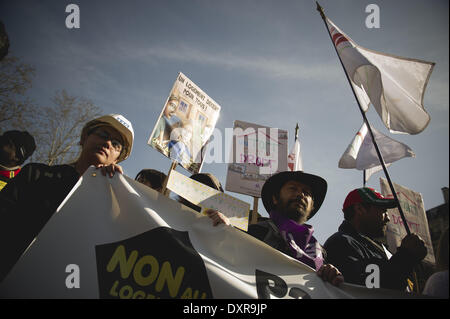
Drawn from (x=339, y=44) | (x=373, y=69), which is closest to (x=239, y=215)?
(x=373, y=69)

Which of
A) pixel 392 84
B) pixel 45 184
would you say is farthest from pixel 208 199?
pixel 392 84

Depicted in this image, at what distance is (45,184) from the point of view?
5.77 feet

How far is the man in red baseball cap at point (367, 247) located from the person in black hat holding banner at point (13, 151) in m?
3.79

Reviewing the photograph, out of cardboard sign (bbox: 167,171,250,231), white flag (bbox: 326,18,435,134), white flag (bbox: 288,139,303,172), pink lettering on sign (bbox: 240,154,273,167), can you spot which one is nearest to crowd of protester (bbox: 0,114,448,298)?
cardboard sign (bbox: 167,171,250,231)

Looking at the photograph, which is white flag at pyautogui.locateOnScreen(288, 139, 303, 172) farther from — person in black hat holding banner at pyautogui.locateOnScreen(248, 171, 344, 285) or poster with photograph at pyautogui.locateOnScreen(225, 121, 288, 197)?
person in black hat holding banner at pyautogui.locateOnScreen(248, 171, 344, 285)

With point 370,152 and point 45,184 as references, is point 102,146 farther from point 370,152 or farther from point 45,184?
point 370,152

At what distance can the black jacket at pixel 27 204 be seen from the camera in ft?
4.90

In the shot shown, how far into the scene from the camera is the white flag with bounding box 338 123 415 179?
432cm

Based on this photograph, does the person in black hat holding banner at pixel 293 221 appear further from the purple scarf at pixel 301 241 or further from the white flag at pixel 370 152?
the white flag at pixel 370 152

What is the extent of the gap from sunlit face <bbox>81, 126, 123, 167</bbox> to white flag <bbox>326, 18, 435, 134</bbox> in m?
2.81

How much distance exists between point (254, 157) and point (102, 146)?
277cm

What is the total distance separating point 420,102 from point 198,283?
3027 millimetres

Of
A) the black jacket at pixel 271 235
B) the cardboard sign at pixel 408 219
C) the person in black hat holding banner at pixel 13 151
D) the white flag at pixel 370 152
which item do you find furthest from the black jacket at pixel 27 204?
the cardboard sign at pixel 408 219
